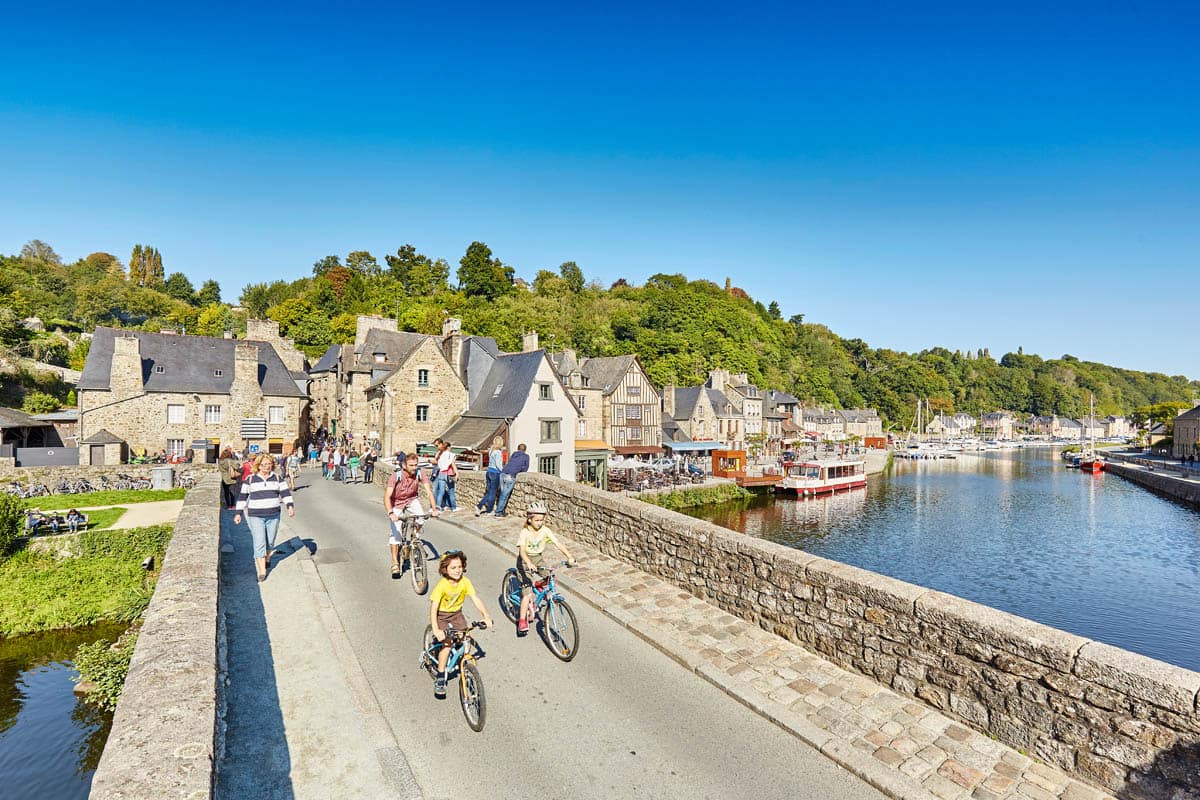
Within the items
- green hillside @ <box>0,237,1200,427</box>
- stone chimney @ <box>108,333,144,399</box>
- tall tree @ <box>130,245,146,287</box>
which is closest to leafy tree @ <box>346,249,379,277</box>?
green hillside @ <box>0,237,1200,427</box>

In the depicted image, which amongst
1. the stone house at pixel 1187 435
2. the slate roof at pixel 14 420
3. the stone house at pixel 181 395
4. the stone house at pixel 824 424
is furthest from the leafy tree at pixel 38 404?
the stone house at pixel 1187 435

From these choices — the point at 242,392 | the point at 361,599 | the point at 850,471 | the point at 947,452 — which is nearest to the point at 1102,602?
the point at 361,599

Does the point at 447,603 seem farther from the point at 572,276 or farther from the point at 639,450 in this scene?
the point at 572,276

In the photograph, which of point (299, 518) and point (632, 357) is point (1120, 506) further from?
point (299, 518)

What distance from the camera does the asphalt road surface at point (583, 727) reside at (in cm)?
462

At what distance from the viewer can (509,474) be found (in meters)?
14.4

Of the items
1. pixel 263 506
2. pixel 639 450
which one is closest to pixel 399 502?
pixel 263 506

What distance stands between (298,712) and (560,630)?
273cm

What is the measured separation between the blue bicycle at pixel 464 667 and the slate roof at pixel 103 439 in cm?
3302

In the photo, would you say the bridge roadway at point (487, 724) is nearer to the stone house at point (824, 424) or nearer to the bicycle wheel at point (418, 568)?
the bicycle wheel at point (418, 568)

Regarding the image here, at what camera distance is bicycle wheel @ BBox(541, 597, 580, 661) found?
6.73 m

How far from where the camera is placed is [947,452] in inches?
3915

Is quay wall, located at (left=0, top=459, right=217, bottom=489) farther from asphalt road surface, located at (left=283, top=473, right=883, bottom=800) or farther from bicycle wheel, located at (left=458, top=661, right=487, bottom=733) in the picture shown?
bicycle wheel, located at (left=458, top=661, right=487, bottom=733)

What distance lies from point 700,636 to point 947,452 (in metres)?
108
